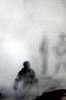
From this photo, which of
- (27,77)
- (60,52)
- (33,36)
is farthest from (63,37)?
(27,77)

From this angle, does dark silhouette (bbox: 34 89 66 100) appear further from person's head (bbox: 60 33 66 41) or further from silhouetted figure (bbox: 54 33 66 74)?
person's head (bbox: 60 33 66 41)

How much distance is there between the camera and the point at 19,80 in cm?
729

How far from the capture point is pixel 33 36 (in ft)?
36.3

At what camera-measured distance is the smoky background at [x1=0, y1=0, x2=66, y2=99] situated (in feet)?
31.5

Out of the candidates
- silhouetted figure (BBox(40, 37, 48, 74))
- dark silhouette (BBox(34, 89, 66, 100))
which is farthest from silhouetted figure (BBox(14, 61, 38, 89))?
silhouetted figure (BBox(40, 37, 48, 74))

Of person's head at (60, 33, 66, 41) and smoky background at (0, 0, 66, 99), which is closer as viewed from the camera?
smoky background at (0, 0, 66, 99)

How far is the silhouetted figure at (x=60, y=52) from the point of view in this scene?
1093 centimetres

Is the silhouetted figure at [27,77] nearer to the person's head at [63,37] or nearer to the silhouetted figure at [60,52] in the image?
the silhouetted figure at [60,52]

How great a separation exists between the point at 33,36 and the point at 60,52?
1.48 meters

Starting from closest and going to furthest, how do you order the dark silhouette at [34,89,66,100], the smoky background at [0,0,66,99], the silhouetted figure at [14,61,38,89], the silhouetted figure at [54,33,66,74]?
1. the dark silhouette at [34,89,66,100]
2. the silhouetted figure at [14,61,38,89]
3. the smoky background at [0,0,66,99]
4. the silhouetted figure at [54,33,66,74]

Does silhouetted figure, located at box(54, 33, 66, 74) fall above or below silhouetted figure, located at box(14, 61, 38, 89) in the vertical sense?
above

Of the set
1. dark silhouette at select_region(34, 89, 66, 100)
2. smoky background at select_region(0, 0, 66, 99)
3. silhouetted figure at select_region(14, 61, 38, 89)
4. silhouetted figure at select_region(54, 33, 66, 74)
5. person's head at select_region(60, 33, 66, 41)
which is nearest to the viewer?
dark silhouette at select_region(34, 89, 66, 100)

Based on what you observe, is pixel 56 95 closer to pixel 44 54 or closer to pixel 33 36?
pixel 33 36

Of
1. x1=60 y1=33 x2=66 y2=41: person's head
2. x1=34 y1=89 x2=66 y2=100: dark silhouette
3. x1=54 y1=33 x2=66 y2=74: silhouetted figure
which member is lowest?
x1=34 y1=89 x2=66 y2=100: dark silhouette
